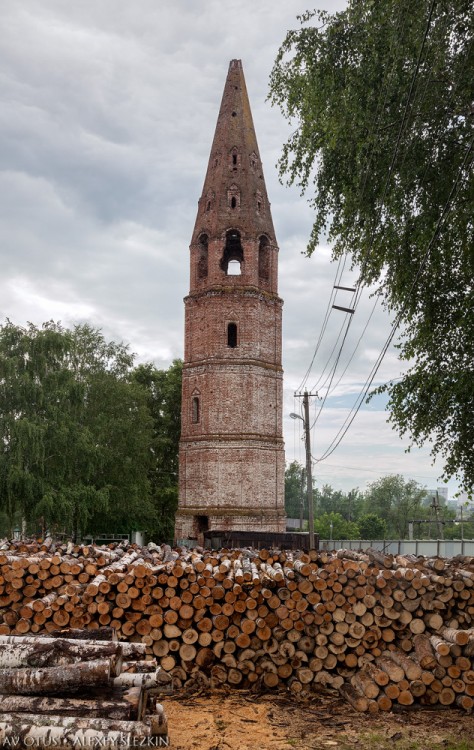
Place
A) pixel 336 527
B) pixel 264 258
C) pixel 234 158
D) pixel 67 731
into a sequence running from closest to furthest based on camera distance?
pixel 67 731 → pixel 234 158 → pixel 264 258 → pixel 336 527

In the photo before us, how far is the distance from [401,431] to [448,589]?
9.46ft

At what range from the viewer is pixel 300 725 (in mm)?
7344

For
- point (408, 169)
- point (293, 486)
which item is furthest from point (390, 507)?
point (408, 169)

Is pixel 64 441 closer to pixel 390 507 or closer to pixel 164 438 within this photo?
pixel 164 438

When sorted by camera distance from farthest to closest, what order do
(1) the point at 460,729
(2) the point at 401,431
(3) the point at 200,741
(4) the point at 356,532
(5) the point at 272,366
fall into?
1. (4) the point at 356,532
2. (5) the point at 272,366
3. (2) the point at 401,431
4. (1) the point at 460,729
5. (3) the point at 200,741

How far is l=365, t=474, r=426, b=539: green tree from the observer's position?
8519cm

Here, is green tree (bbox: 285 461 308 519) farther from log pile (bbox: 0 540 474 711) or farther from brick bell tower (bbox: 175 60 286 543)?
log pile (bbox: 0 540 474 711)

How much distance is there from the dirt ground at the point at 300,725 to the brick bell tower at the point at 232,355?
63.5 ft

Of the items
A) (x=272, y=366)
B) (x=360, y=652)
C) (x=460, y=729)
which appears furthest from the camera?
(x=272, y=366)

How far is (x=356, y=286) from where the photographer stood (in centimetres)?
1121

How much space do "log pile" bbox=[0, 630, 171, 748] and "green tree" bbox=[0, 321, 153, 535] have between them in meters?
18.8

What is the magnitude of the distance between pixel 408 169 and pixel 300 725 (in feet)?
24.1

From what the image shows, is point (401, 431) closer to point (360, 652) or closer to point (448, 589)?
point (448, 589)

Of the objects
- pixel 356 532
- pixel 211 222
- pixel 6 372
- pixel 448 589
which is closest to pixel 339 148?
pixel 448 589
